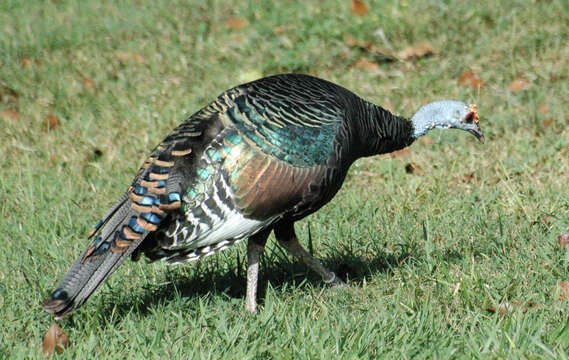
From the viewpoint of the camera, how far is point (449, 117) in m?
4.60

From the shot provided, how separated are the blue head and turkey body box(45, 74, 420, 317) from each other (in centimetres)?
83

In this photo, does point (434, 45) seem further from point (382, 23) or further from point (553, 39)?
point (553, 39)

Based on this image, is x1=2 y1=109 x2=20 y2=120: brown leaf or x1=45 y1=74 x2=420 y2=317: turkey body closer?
x1=45 y1=74 x2=420 y2=317: turkey body

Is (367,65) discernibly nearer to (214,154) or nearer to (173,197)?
(214,154)

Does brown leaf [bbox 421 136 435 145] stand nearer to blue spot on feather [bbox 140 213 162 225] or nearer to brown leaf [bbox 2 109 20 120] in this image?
blue spot on feather [bbox 140 213 162 225]

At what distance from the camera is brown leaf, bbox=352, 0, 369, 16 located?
7.82 m

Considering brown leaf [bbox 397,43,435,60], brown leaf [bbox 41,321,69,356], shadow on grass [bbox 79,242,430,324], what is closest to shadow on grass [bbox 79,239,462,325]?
shadow on grass [bbox 79,242,430,324]

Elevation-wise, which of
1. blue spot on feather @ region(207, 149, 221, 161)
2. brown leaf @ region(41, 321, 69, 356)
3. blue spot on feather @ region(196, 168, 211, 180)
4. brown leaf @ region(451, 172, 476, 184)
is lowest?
brown leaf @ region(451, 172, 476, 184)

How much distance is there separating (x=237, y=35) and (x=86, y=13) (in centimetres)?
194

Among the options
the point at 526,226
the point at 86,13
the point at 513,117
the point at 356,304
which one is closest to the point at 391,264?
the point at 356,304

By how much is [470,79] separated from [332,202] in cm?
220

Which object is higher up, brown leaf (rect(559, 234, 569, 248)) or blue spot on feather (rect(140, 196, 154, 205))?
blue spot on feather (rect(140, 196, 154, 205))

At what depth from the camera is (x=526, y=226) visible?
4.64 meters

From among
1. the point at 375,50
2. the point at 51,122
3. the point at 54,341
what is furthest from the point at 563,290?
the point at 51,122
